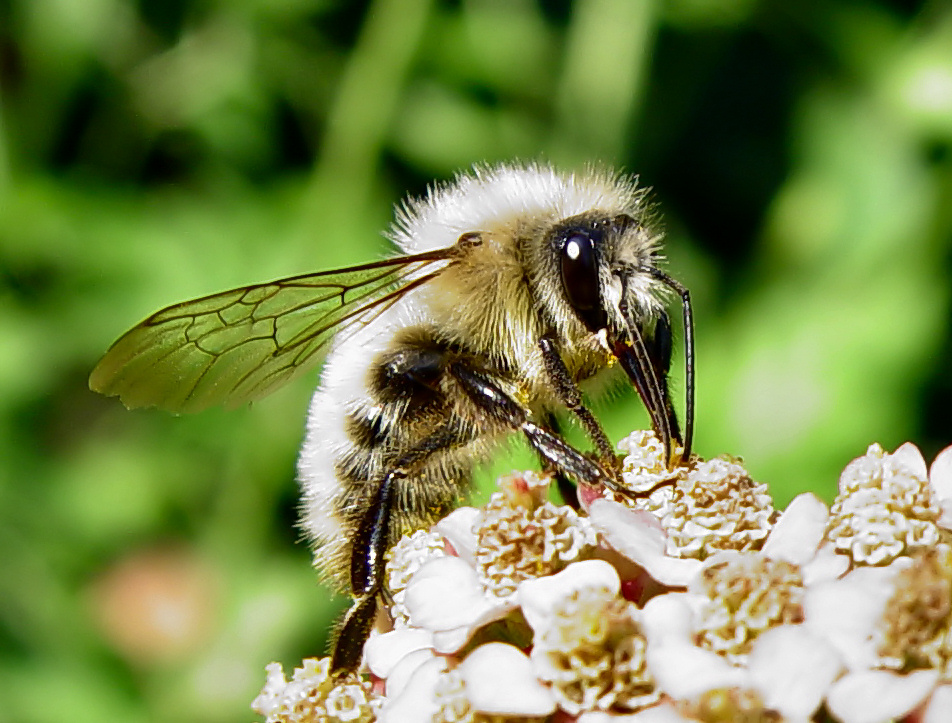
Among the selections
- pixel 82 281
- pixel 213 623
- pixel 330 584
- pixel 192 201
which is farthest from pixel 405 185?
pixel 330 584

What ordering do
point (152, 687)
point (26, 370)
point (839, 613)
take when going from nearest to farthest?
point (839, 613), point (152, 687), point (26, 370)

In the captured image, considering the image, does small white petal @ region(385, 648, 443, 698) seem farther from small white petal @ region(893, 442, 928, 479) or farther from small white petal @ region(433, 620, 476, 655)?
small white petal @ region(893, 442, 928, 479)

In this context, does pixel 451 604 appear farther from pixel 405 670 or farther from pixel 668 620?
pixel 668 620

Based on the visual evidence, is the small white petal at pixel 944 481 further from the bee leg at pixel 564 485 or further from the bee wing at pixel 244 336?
the bee wing at pixel 244 336

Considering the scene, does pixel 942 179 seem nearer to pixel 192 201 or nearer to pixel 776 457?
pixel 776 457

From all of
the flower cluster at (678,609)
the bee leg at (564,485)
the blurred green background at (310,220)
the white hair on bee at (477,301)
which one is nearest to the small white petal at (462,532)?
the flower cluster at (678,609)

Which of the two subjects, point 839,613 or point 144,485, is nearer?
point 839,613

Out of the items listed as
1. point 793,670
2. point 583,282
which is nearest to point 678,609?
point 793,670

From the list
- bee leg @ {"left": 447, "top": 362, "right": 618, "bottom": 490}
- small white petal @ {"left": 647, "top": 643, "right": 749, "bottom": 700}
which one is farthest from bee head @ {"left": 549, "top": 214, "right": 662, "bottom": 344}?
small white petal @ {"left": 647, "top": 643, "right": 749, "bottom": 700}
